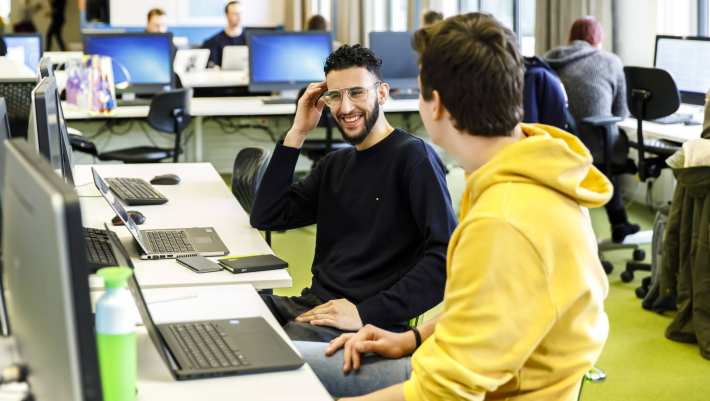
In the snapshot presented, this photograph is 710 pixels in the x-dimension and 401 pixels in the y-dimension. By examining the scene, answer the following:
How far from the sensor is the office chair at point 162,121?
6195 millimetres

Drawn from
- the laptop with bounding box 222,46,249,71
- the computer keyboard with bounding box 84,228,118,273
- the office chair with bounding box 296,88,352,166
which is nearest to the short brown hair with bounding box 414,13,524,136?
the computer keyboard with bounding box 84,228,118,273

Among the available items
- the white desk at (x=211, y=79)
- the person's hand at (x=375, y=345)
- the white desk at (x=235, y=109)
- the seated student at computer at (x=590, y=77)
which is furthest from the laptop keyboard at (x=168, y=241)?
the white desk at (x=211, y=79)

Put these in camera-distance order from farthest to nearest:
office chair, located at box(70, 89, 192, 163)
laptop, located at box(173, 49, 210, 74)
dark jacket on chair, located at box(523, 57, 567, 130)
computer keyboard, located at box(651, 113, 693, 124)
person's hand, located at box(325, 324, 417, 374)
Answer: laptop, located at box(173, 49, 210, 74)
office chair, located at box(70, 89, 192, 163)
computer keyboard, located at box(651, 113, 693, 124)
dark jacket on chair, located at box(523, 57, 567, 130)
person's hand, located at box(325, 324, 417, 374)

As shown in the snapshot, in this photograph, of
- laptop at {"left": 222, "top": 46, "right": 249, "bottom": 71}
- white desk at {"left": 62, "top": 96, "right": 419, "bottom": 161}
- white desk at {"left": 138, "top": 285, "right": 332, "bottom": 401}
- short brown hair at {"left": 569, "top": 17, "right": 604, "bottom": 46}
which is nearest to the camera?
white desk at {"left": 138, "top": 285, "right": 332, "bottom": 401}

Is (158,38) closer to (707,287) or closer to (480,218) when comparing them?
(707,287)

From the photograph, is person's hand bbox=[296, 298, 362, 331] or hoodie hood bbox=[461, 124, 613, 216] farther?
person's hand bbox=[296, 298, 362, 331]

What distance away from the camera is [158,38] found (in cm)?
682

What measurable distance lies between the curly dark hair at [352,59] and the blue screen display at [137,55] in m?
4.24

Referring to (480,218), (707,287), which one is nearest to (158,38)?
Result: (707,287)

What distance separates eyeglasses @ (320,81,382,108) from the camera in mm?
2695

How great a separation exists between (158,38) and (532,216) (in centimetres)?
560

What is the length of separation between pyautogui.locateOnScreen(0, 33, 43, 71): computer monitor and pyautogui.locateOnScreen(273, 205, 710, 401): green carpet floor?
290cm

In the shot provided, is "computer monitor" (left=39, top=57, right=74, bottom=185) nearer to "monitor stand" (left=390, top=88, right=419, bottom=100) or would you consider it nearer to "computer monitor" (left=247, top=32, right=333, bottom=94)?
"computer monitor" (left=247, top=32, right=333, bottom=94)

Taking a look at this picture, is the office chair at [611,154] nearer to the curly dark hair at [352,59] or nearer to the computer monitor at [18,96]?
the curly dark hair at [352,59]
